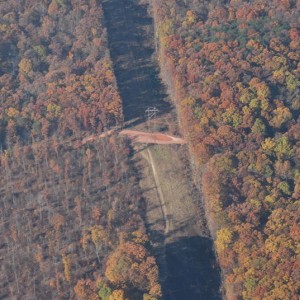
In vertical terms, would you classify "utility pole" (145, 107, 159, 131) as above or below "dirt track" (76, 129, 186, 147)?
above

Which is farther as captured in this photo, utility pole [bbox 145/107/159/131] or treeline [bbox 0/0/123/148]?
utility pole [bbox 145/107/159/131]

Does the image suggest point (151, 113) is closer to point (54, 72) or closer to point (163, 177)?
point (163, 177)

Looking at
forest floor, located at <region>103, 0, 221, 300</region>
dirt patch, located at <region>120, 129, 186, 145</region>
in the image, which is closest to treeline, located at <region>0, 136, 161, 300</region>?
dirt patch, located at <region>120, 129, 186, 145</region>

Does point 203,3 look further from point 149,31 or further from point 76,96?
point 76,96

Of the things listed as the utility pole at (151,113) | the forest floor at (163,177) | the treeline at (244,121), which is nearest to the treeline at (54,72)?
the forest floor at (163,177)

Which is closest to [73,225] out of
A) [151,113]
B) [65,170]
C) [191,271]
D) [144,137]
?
[65,170]

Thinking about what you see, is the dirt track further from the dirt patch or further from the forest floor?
the forest floor

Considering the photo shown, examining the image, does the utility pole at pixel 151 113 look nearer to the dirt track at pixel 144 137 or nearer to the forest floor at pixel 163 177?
the forest floor at pixel 163 177

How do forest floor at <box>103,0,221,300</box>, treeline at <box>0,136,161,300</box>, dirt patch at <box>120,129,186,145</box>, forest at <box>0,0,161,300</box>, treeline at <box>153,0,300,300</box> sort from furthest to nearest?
dirt patch at <box>120,129,186,145</box>, forest floor at <box>103,0,221,300</box>, forest at <box>0,0,161,300</box>, treeline at <box>0,136,161,300</box>, treeline at <box>153,0,300,300</box>
